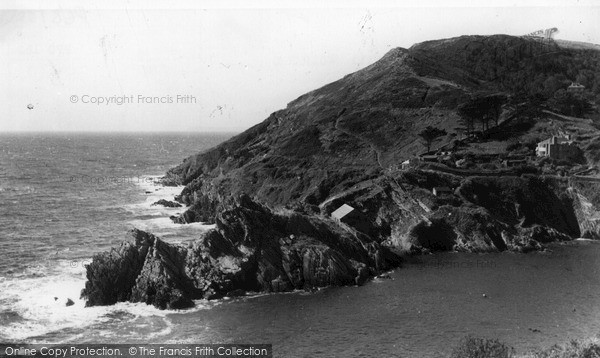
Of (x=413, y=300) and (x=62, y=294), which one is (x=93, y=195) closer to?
(x=62, y=294)

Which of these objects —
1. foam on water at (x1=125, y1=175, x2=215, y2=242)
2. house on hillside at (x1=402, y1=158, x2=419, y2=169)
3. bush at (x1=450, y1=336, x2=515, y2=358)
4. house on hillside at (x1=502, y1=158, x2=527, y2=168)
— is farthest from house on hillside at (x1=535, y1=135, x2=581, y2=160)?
bush at (x1=450, y1=336, x2=515, y2=358)

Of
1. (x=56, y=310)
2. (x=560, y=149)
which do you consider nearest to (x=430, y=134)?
(x=560, y=149)

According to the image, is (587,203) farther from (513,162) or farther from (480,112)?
(480,112)

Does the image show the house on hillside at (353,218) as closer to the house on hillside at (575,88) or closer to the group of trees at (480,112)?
the group of trees at (480,112)

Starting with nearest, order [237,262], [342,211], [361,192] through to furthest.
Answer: [237,262]
[342,211]
[361,192]

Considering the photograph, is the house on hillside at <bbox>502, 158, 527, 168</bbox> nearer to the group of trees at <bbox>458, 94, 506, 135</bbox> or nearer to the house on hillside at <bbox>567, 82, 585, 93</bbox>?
the group of trees at <bbox>458, 94, 506, 135</bbox>

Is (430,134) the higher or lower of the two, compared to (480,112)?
lower
